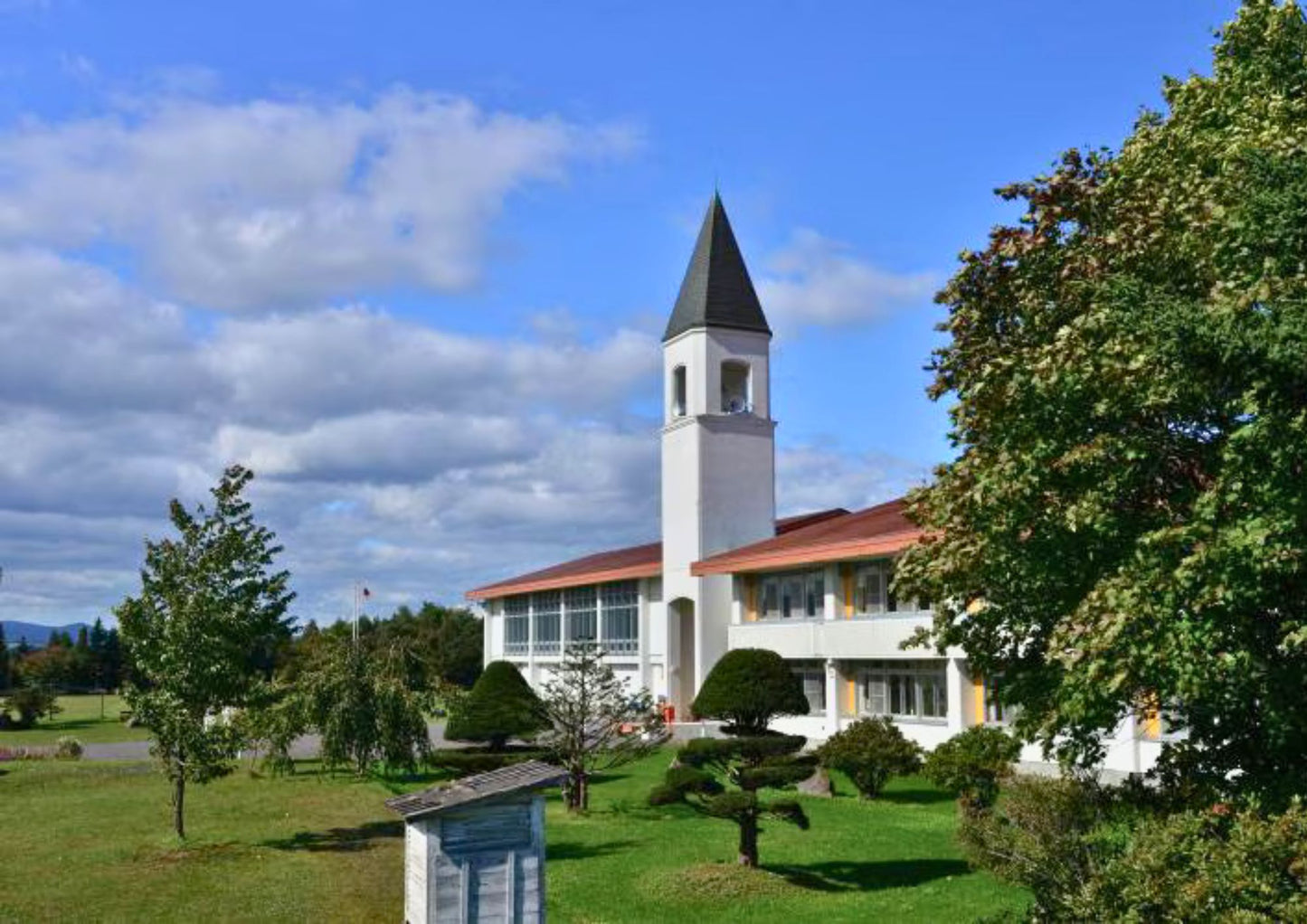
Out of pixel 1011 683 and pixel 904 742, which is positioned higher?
pixel 1011 683

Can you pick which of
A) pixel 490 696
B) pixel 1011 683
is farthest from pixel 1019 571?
pixel 490 696

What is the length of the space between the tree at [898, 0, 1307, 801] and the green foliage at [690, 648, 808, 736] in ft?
55.8

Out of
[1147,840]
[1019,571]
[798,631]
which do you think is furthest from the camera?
[798,631]

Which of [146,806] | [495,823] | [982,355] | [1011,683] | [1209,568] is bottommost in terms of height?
[146,806]

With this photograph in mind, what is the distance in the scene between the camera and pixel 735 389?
4844cm

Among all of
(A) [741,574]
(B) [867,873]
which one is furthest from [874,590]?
(B) [867,873]

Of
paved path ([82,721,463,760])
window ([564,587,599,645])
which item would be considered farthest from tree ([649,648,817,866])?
window ([564,587,599,645])

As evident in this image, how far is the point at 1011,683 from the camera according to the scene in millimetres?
11898

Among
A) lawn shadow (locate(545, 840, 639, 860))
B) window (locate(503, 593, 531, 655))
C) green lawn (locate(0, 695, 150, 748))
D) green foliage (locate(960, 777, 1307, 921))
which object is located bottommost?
green lawn (locate(0, 695, 150, 748))

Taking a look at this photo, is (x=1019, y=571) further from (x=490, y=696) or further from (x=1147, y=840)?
(x=490, y=696)

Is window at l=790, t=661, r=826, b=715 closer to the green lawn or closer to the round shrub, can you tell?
the green lawn

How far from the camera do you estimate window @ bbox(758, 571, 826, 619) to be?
40625mm

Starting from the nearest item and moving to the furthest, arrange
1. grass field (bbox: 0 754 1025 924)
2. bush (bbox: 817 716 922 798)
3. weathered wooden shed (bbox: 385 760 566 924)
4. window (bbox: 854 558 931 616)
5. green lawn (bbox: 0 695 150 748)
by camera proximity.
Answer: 1. weathered wooden shed (bbox: 385 760 566 924)
2. grass field (bbox: 0 754 1025 924)
3. bush (bbox: 817 716 922 798)
4. window (bbox: 854 558 931 616)
5. green lawn (bbox: 0 695 150 748)

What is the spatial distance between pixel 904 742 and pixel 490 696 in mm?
15106
